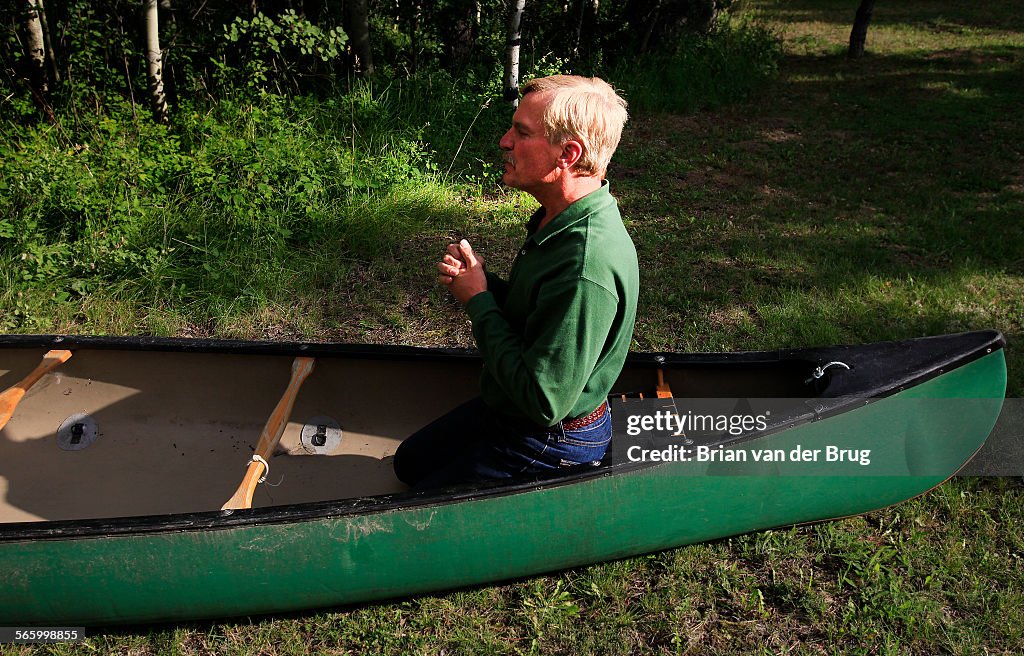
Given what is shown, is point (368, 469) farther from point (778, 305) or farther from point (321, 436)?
point (778, 305)

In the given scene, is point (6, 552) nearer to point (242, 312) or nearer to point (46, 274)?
point (242, 312)

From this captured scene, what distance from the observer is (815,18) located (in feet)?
42.5

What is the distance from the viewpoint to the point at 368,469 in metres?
3.60

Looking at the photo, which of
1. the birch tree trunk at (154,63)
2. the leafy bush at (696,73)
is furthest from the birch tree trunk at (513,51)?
the birch tree trunk at (154,63)

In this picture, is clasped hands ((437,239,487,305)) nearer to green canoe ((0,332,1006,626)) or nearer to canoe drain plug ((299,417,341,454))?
green canoe ((0,332,1006,626))

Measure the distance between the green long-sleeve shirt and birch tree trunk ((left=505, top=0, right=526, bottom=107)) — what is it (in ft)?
13.9

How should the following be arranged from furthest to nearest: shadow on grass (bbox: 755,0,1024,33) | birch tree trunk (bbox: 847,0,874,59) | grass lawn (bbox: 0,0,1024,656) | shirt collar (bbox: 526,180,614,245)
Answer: shadow on grass (bbox: 755,0,1024,33) < birch tree trunk (bbox: 847,0,874,59) < grass lawn (bbox: 0,0,1024,656) < shirt collar (bbox: 526,180,614,245)

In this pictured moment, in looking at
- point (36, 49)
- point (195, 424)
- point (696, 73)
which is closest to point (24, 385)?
point (195, 424)

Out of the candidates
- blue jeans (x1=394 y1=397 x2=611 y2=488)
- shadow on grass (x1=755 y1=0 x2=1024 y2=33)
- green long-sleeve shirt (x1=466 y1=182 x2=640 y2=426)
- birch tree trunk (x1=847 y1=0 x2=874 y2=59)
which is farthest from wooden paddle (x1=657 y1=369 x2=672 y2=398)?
shadow on grass (x1=755 y1=0 x2=1024 y2=33)

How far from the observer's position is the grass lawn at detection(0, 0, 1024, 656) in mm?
3010

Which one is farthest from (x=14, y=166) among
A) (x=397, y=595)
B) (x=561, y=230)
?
(x=561, y=230)

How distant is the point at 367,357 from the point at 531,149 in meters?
1.66

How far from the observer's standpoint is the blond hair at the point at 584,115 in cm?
216

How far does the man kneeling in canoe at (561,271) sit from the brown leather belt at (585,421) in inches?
3.5
